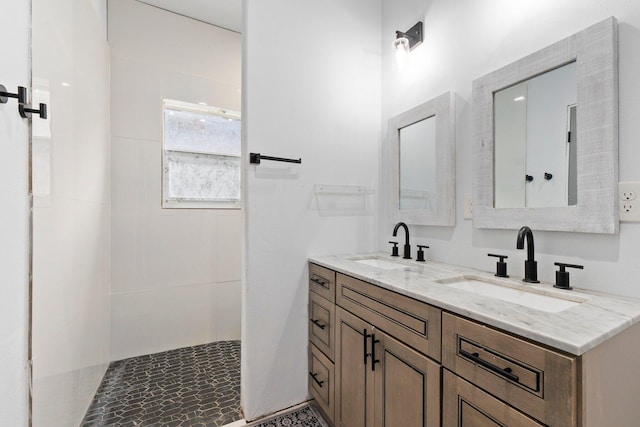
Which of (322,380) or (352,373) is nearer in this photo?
(352,373)

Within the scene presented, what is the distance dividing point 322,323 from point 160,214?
1651mm

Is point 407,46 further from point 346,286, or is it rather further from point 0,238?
point 0,238

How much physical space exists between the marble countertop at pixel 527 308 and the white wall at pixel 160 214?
165 centimetres

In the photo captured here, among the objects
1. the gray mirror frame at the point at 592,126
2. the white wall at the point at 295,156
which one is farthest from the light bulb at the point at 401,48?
the gray mirror frame at the point at 592,126

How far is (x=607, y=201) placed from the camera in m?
0.98

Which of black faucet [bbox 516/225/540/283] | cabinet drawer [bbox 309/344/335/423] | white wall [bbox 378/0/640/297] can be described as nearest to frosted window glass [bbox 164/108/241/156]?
white wall [bbox 378/0/640/297]

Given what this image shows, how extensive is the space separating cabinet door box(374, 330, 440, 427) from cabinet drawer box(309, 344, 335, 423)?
404mm

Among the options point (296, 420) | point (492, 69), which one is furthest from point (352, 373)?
point (492, 69)

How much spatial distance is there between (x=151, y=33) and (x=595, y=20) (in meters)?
2.79

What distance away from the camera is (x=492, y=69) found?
136 centimetres

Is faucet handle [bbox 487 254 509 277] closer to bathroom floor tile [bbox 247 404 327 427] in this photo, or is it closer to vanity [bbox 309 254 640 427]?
vanity [bbox 309 254 640 427]

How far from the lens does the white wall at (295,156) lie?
1.67m

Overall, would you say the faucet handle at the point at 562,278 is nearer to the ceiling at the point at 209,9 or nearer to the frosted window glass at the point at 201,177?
the frosted window glass at the point at 201,177

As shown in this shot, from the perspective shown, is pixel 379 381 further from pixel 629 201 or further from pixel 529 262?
pixel 629 201
